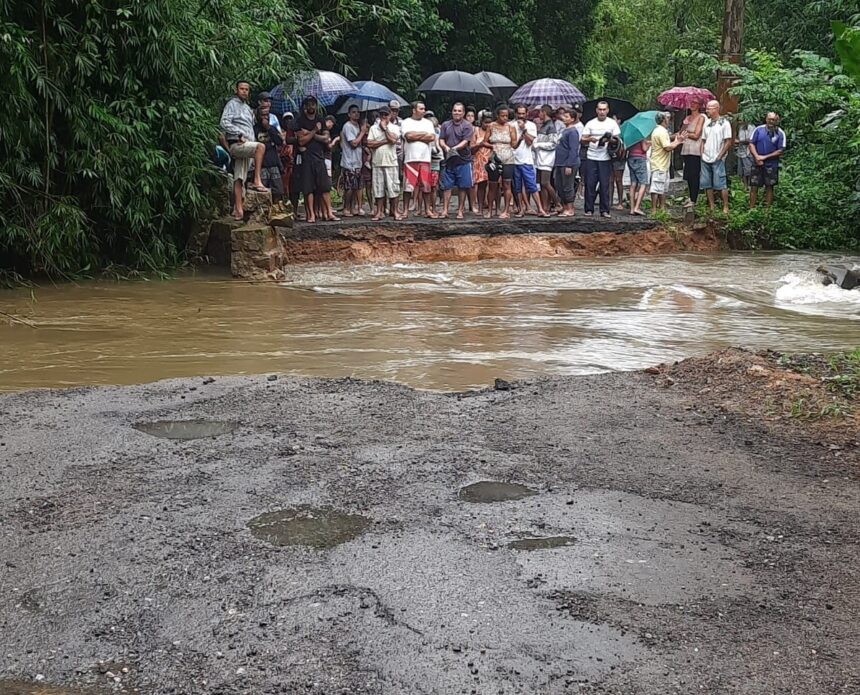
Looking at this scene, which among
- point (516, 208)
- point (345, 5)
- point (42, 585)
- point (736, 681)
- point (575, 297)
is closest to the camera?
point (736, 681)

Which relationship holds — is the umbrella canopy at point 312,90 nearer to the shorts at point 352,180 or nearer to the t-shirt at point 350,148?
the t-shirt at point 350,148

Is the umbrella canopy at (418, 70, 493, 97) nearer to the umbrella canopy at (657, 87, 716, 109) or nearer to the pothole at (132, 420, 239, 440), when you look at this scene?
the umbrella canopy at (657, 87, 716, 109)

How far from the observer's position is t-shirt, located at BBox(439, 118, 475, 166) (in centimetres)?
1772

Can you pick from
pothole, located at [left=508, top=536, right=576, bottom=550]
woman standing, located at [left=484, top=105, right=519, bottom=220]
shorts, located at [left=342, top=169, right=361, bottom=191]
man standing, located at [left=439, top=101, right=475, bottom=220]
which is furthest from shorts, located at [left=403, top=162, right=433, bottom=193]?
pothole, located at [left=508, top=536, right=576, bottom=550]

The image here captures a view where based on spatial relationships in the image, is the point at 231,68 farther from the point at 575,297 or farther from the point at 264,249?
the point at 575,297

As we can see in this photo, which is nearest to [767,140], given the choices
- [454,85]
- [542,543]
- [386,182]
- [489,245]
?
[489,245]

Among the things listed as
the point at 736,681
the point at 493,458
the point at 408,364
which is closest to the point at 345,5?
the point at 408,364

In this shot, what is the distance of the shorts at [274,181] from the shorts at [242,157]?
791mm

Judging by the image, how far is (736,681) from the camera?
333cm

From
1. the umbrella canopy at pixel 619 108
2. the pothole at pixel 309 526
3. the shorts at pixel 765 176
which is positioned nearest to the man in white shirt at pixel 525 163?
the shorts at pixel 765 176

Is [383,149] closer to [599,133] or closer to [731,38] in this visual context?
[599,133]

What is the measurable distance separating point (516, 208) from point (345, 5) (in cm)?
469

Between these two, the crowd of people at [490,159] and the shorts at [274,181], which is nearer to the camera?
the shorts at [274,181]

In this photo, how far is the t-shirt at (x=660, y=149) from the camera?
1831 cm
